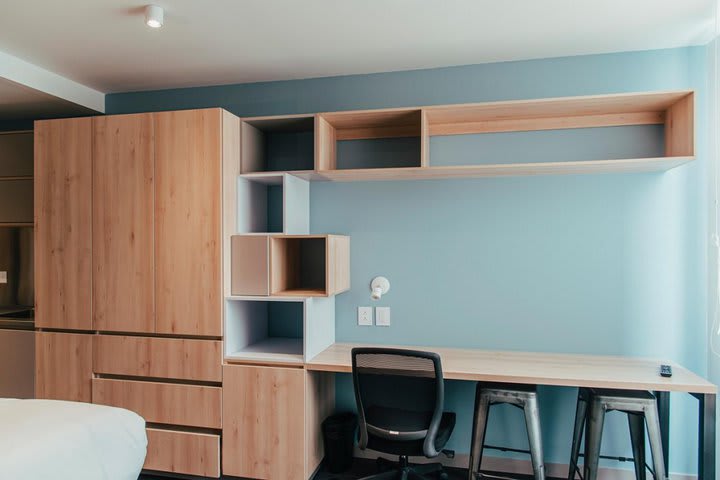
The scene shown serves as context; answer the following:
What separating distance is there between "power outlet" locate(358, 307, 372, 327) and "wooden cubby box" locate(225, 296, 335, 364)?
0.19 metres

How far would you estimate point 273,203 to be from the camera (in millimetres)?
3375

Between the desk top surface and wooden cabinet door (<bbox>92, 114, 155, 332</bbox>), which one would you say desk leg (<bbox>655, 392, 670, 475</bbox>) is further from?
wooden cabinet door (<bbox>92, 114, 155, 332</bbox>)

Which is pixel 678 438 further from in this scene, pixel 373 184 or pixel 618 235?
pixel 373 184

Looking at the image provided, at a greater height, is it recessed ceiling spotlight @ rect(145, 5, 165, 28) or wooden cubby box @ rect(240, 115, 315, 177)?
recessed ceiling spotlight @ rect(145, 5, 165, 28)

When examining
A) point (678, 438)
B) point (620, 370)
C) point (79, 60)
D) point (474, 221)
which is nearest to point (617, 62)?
point (474, 221)

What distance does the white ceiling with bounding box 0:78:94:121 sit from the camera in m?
3.16

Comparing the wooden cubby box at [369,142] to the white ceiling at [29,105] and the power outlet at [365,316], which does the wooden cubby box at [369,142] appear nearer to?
the power outlet at [365,316]

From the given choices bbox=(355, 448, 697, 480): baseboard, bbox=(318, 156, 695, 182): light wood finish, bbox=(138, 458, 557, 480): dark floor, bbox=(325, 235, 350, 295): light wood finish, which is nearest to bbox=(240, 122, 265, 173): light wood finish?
bbox=(318, 156, 695, 182): light wood finish

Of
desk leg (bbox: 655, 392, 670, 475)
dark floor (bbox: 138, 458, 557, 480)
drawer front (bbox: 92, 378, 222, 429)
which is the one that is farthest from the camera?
dark floor (bbox: 138, 458, 557, 480)

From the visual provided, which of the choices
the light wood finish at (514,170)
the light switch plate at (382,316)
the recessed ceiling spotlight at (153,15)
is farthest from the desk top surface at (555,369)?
the recessed ceiling spotlight at (153,15)

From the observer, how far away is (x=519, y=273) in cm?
299

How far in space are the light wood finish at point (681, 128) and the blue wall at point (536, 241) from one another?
115mm

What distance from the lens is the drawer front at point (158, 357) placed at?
111 inches

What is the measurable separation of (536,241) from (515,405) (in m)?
1.00
